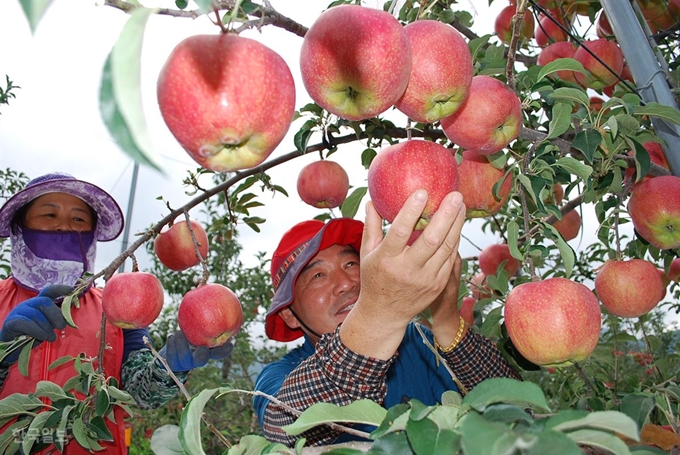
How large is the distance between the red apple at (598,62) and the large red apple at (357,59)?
4.24ft

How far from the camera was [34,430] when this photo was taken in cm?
132

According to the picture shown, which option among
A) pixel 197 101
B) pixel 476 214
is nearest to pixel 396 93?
pixel 197 101

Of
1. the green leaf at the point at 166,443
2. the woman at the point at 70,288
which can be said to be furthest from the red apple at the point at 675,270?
the green leaf at the point at 166,443

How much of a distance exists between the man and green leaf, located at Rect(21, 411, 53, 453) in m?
0.55

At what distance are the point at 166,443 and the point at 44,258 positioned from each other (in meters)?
1.46

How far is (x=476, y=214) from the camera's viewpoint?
1205 millimetres

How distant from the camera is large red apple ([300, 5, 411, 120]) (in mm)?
689

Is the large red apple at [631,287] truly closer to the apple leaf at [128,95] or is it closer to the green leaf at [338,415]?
the green leaf at [338,415]

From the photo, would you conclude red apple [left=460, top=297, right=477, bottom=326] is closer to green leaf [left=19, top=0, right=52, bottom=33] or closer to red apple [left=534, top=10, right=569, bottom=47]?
red apple [left=534, top=10, right=569, bottom=47]

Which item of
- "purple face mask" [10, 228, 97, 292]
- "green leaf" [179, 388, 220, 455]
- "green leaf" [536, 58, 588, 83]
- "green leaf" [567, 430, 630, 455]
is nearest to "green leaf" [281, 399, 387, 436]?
"green leaf" [179, 388, 220, 455]

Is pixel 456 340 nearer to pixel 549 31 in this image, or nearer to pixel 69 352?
pixel 69 352

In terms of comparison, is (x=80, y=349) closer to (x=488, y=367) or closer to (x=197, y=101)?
(x=488, y=367)

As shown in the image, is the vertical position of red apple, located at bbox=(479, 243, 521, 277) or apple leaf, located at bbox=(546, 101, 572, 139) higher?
apple leaf, located at bbox=(546, 101, 572, 139)

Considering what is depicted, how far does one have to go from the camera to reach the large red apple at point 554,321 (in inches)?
36.6
